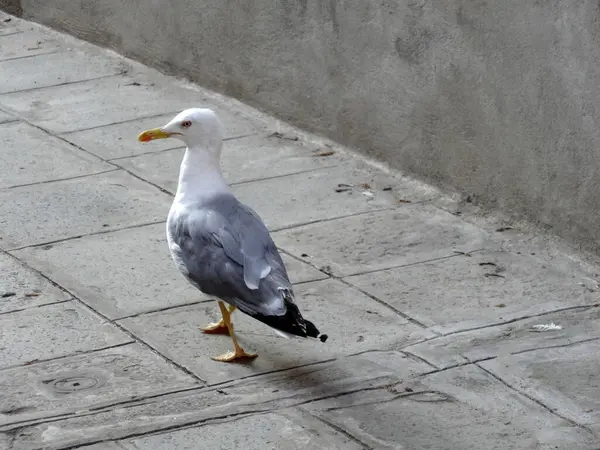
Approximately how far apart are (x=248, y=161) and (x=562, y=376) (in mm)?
3201

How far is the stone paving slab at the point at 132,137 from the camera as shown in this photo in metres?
8.17

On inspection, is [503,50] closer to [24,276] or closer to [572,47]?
[572,47]

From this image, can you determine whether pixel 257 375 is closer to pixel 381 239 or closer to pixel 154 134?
pixel 154 134

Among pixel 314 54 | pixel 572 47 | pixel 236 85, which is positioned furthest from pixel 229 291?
pixel 236 85

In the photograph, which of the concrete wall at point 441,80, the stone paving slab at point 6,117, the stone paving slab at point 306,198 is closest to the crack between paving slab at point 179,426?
the stone paving slab at point 306,198

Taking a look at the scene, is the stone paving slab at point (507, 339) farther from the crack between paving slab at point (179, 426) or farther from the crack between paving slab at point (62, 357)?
the crack between paving slab at point (62, 357)

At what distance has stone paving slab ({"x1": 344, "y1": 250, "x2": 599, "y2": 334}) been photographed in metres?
5.97

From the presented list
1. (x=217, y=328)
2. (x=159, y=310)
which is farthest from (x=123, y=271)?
(x=217, y=328)

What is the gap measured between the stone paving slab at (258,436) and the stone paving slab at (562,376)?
0.88 metres

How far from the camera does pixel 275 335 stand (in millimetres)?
5805

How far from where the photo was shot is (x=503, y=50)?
273 inches

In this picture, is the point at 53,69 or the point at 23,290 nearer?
the point at 23,290

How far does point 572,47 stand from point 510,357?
A: 6.09 ft

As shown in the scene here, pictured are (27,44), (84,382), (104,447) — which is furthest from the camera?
(27,44)
